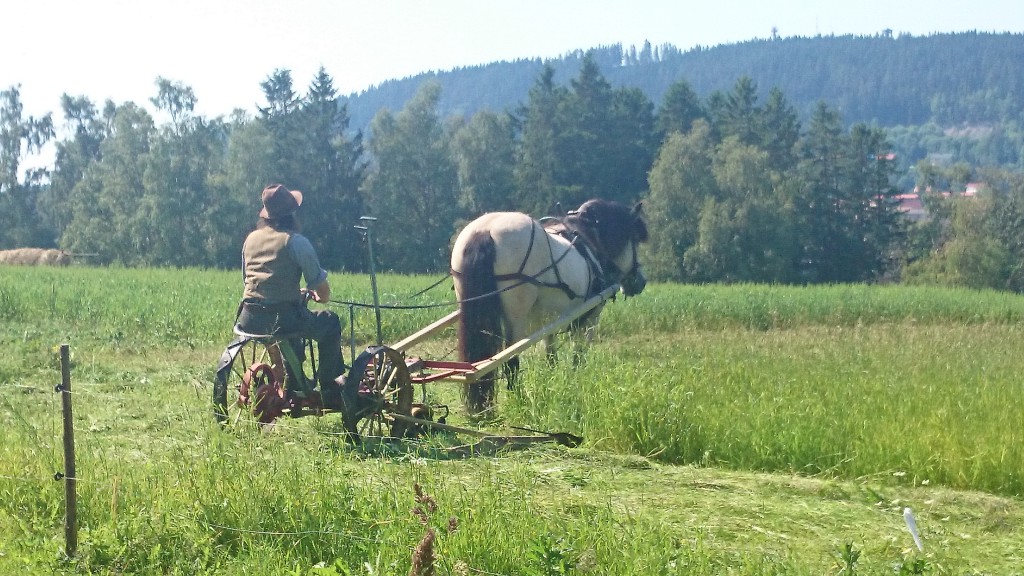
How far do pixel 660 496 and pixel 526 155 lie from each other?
4601 centimetres

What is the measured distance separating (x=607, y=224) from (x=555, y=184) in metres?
39.1

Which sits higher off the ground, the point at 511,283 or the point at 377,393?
the point at 511,283

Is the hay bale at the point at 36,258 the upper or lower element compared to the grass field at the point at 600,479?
lower

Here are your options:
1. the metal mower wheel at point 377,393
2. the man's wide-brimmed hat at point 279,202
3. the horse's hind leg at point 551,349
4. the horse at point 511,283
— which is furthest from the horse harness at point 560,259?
the man's wide-brimmed hat at point 279,202

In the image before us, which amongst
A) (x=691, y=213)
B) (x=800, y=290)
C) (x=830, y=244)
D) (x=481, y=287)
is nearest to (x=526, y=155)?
(x=691, y=213)

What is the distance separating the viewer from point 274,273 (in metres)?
6.68

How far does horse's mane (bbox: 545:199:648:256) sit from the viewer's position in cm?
1034

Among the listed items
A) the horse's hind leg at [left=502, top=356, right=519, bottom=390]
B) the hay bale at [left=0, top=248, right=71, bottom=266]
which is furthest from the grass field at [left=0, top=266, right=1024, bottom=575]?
the hay bale at [left=0, top=248, right=71, bottom=266]

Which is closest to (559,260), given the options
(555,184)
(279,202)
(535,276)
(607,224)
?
(535,276)

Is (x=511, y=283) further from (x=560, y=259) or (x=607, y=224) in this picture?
(x=607, y=224)

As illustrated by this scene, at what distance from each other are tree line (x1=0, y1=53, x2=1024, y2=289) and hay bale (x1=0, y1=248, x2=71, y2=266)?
23.6 ft

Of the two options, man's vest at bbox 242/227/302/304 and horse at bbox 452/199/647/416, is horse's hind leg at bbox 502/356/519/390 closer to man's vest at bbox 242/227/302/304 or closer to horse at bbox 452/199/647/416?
horse at bbox 452/199/647/416

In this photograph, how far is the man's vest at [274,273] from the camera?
6.68 m

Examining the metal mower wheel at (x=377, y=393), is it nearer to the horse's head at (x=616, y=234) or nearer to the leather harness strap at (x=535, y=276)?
the leather harness strap at (x=535, y=276)
